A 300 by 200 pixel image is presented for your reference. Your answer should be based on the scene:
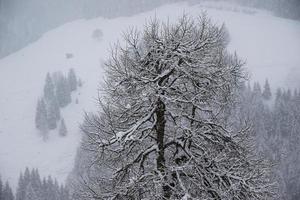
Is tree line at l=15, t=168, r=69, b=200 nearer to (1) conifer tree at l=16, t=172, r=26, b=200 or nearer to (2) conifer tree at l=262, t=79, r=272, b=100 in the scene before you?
(1) conifer tree at l=16, t=172, r=26, b=200

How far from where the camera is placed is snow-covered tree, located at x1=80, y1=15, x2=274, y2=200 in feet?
28.9

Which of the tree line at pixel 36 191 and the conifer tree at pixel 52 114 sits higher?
the tree line at pixel 36 191

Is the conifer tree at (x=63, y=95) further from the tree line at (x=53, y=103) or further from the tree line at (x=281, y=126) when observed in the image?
the tree line at (x=281, y=126)

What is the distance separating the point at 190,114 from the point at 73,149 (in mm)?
146608

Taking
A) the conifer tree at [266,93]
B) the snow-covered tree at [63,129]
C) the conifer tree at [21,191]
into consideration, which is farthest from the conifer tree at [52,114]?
the conifer tree at [266,93]

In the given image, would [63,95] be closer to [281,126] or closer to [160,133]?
[281,126]

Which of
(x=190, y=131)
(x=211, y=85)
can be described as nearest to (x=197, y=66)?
(x=211, y=85)

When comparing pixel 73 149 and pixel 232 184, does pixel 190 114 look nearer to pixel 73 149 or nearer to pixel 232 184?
pixel 232 184

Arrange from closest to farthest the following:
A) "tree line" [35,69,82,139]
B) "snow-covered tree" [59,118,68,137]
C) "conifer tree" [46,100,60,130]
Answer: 1. "snow-covered tree" [59,118,68,137]
2. "tree line" [35,69,82,139]
3. "conifer tree" [46,100,60,130]

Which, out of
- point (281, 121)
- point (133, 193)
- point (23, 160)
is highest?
point (133, 193)

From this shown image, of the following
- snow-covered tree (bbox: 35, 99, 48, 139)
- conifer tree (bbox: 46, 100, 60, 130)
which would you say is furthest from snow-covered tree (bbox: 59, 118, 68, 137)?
snow-covered tree (bbox: 35, 99, 48, 139)

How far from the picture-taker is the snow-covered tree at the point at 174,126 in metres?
8.82

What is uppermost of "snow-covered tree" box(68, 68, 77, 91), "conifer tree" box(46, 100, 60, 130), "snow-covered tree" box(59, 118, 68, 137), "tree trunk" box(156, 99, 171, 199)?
"tree trunk" box(156, 99, 171, 199)

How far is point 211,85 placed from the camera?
9305 mm
